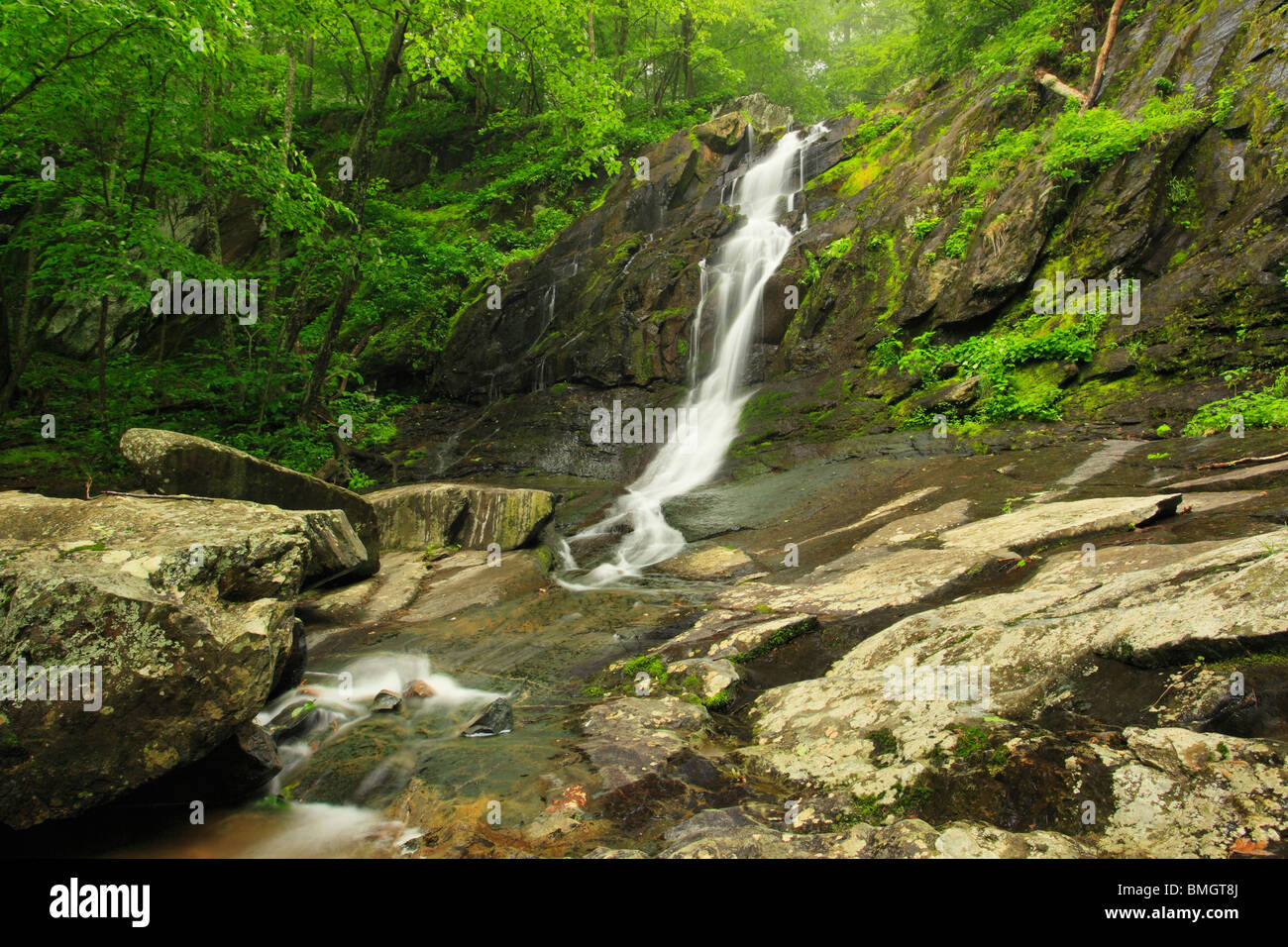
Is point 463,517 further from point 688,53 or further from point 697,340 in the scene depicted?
point 688,53

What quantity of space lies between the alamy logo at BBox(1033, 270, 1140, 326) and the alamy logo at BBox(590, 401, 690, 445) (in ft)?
23.5

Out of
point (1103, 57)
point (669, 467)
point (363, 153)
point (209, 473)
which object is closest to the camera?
point (209, 473)

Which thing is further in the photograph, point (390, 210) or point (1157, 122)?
point (390, 210)

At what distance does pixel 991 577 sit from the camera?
5.76 meters

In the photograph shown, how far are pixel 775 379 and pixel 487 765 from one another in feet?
38.2

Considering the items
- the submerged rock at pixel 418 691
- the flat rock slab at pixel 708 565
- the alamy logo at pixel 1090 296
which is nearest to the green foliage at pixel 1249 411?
the alamy logo at pixel 1090 296

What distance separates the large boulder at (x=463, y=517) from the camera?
9.99 metres

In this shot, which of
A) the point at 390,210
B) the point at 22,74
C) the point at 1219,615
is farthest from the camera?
the point at 390,210

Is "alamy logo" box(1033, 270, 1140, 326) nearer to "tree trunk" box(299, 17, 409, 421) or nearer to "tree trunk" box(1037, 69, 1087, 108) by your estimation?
"tree trunk" box(1037, 69, 1087, 108)

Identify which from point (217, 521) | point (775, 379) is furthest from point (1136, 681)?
point (775, 379)

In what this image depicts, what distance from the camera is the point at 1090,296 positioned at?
10617 millimetres

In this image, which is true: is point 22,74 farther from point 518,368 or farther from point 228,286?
point 518,368

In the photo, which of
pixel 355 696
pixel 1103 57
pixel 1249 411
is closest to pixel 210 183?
pixel 355 696
